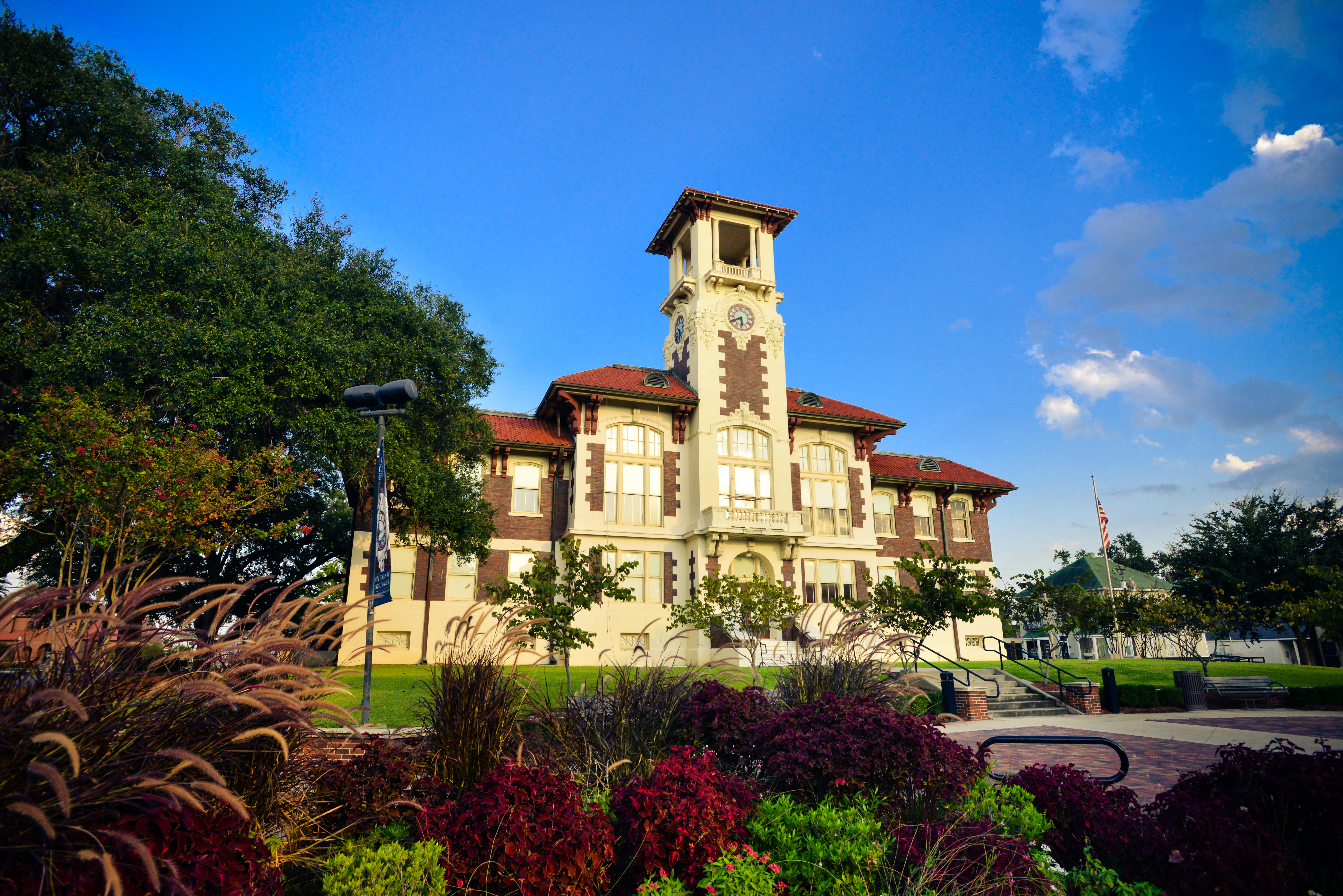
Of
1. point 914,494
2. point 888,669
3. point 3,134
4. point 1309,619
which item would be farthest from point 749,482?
point 3,134

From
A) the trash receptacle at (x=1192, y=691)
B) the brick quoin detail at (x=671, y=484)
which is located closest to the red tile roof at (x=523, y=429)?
the brick quoin detail at (x=671, y=484)

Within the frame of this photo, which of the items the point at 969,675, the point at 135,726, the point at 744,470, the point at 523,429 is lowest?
the point at 969,675

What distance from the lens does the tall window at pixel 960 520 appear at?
3616 cm

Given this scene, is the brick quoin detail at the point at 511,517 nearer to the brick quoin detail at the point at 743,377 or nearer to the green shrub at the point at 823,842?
the brick quoin detail at the point at 743,377

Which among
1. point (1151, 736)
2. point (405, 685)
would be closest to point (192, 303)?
point (405, 685)

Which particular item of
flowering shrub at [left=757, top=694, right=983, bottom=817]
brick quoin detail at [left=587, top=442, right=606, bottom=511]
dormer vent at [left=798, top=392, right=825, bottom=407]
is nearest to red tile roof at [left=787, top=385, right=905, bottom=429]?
dormer vent at [left=798, top=392, right=825, bottom=407]

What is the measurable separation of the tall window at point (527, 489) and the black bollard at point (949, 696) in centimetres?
1774

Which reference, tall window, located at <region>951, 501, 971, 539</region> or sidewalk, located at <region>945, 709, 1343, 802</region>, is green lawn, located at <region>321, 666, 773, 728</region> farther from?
tall window, located at <region>951, 501, 971, 539</region>

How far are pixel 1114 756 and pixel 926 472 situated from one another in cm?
2639

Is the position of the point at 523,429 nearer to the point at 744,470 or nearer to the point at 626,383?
the point at 626,383

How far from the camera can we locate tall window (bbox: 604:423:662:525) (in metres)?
29.2

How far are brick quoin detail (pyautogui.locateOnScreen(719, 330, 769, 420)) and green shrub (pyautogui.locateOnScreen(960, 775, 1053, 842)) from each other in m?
25.1

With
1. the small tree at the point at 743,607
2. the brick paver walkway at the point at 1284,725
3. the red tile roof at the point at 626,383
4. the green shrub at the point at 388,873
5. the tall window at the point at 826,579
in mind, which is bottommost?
the brick paver walkway at the point at 1284,725

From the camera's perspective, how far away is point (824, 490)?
32750 millimetres
